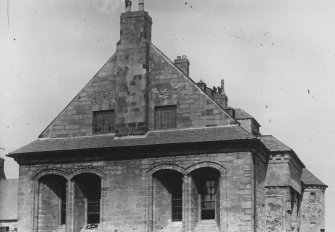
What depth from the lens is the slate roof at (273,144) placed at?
34094 millimetres

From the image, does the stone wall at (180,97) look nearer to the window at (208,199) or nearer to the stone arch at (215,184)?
the stone arch at (215,184)

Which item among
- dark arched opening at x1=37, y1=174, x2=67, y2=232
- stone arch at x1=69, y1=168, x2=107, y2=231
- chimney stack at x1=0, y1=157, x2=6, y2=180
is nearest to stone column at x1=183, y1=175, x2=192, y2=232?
stone arch at x1=69, y1=168, x2=107, y2=231

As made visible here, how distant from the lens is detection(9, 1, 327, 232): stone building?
29844 mm

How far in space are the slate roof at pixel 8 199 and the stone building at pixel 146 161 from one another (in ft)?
94.2

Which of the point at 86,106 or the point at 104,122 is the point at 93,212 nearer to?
the point at 104,122

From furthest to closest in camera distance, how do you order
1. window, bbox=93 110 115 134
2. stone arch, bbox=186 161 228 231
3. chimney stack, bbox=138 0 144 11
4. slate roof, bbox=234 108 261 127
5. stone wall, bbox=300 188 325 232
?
stone wall, bbox=300 188 325 232 → slate roof, bbox=234 108 261 127 → chimney stack, bbox=138 0 144 11 → window, bbox=93 110 115 134 → stone arch, bbox=186 161 228 231

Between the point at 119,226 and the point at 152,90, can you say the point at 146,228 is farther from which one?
the point at 152,90

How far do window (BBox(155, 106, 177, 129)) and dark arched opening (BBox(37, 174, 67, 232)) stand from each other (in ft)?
17.4

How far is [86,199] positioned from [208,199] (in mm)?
5836

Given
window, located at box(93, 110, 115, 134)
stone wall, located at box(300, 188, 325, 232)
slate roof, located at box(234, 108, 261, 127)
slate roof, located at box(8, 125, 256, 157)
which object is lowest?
stone wall, located at box(300, 188, 325, 232)

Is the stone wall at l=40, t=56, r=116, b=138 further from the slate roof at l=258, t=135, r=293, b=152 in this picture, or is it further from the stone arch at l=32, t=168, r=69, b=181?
the slate roof at l=258, t=135, r=293, b=152

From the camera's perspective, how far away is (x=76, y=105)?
110 feet

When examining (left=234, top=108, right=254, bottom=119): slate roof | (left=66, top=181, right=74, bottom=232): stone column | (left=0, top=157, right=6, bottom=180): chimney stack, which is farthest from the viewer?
(left=0, top=157, right=6, bottom=180): chimney stack

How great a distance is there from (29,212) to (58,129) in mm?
4095
